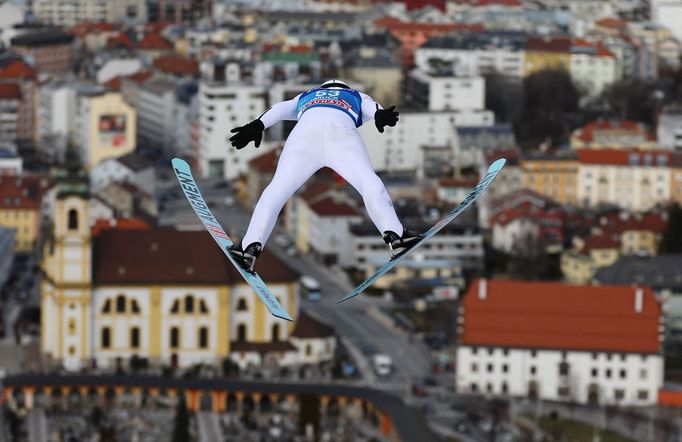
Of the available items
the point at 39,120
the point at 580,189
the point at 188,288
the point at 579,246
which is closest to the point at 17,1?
the point at 39,120

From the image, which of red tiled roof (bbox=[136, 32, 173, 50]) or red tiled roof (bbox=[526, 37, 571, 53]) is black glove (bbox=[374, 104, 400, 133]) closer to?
red tiled roof (bbox=[526, 37, 571, 53])

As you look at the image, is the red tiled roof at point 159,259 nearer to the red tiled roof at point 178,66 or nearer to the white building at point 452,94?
the white building at point 452,94

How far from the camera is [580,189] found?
53.0m

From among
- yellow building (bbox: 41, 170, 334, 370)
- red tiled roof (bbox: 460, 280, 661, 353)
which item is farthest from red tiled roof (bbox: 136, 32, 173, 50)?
red tiled roof (bbox: 460, 280, 661, 353)

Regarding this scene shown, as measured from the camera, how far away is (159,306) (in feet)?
128

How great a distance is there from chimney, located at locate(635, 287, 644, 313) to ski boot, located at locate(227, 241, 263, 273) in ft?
82.2

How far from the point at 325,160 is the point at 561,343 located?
993 inches

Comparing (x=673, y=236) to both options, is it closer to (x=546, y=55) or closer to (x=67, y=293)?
(x=67, y=293)

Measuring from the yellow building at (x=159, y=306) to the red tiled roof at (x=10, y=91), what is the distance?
24.2m

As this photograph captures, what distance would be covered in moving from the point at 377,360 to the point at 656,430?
470 cm

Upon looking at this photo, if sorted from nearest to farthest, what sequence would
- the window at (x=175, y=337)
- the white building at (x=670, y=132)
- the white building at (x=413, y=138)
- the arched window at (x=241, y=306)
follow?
the window at (x=175, y=337) < the arched window at (x=241, y=306) < the white building at (x=413, y=138) < the white building at (x=670, y=132)

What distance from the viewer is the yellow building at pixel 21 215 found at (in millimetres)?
48438

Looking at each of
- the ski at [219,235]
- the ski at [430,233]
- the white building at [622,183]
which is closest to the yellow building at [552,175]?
the white building at [622,183]

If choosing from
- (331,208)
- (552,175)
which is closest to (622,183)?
(552,175)
